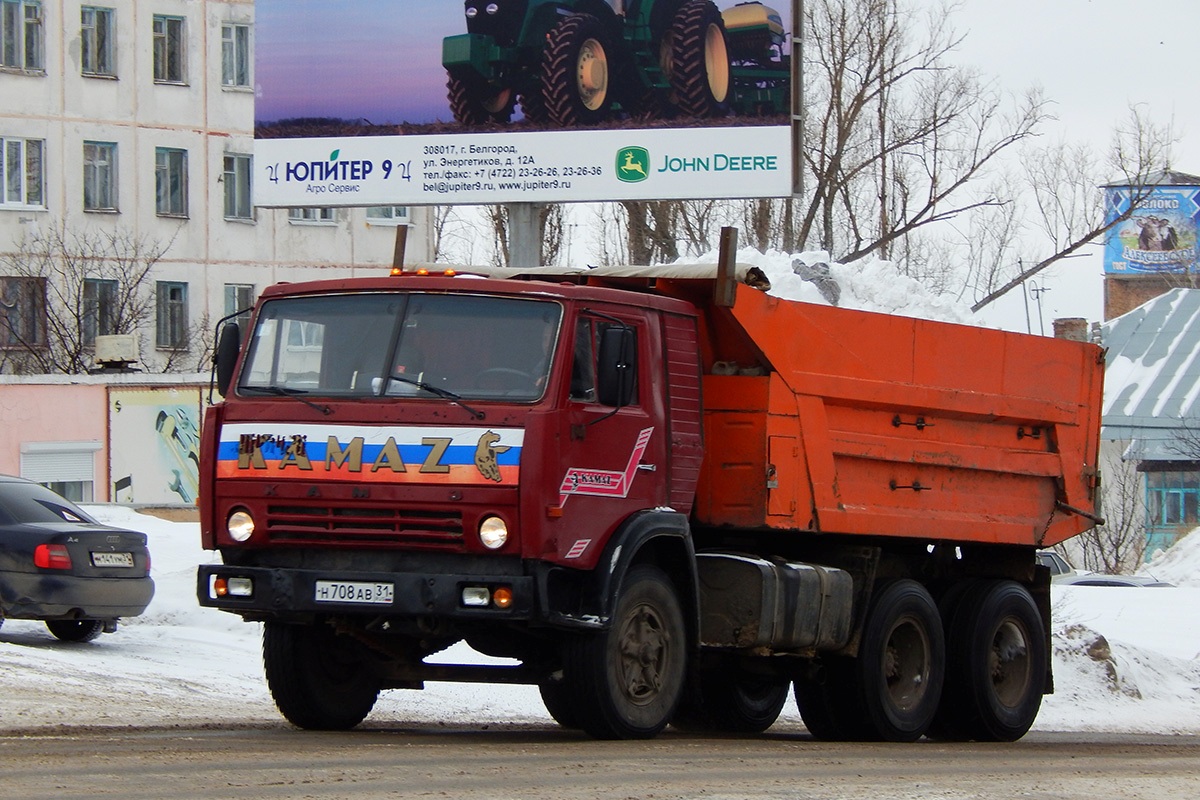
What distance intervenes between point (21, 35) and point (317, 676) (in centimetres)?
3334

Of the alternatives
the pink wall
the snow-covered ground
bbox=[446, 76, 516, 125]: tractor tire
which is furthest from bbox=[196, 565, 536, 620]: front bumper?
the pink wall

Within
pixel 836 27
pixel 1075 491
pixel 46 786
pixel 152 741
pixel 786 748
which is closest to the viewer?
pixel 46 786

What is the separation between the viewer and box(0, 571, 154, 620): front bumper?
14969 mm

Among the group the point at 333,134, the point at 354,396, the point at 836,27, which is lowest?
the point at 354,396

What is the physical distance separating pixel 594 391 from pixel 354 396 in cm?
117

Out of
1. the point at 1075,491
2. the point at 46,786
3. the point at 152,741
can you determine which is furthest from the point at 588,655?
the point at 1075,491

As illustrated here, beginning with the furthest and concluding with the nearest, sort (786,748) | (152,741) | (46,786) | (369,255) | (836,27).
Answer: (369,255) → (836,27) → (786,748) → (152,741) → (46,786)

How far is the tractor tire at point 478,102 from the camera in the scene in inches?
827

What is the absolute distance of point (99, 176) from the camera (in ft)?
137

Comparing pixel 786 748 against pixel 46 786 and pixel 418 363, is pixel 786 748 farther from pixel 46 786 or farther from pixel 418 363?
pixel 46 786

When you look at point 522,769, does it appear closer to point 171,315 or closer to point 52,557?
point 52,557

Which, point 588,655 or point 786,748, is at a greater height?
point 588,655

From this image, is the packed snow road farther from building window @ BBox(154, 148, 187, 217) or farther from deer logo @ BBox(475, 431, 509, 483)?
building window @ BBox(154, 148, 187, 217)

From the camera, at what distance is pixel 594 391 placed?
952cm
